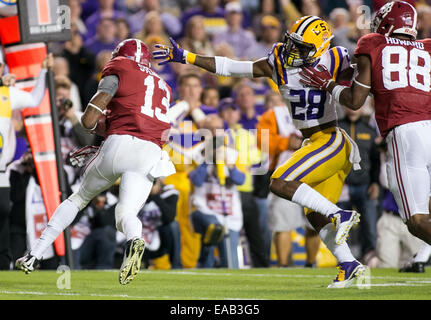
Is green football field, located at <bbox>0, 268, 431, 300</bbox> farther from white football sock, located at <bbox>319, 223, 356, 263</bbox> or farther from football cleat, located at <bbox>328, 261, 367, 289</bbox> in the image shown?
white football sock, located at <bbox>319, 223, 356, 263</bbox>

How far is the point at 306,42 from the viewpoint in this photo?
737 cm

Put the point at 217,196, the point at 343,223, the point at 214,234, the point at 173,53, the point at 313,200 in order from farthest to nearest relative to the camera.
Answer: the point at 217,196 < the point at 214,234 < the point at 173,53 < the point at 313,200 < the point at 343,223

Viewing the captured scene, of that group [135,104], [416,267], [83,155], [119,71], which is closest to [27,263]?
[83,155]

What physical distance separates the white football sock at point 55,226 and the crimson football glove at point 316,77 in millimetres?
2099

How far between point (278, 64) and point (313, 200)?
1225 mm

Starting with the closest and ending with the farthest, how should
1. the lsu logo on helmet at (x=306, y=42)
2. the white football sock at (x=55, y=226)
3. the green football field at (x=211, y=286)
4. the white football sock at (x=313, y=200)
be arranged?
1. the green football field at (x=211, y=286)
2. the white football sock at (x=313, y=200)
3. the white football sock at (x=55, y=226)
4. the lsu logo on helmet at (x=306, y=42)

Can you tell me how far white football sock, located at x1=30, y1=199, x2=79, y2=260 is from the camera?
7.16 m

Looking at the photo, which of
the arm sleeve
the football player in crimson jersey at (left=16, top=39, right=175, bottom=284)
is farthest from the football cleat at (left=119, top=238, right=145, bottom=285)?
the arm sleeve

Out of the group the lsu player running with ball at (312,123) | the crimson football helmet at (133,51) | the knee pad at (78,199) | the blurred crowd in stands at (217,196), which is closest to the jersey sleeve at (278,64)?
the lsu player running with ball at (312,123)

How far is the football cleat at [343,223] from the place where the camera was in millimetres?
6828

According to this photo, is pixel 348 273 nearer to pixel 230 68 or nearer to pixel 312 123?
pixel 312 123

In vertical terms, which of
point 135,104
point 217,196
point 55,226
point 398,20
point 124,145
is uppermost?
point 398,20

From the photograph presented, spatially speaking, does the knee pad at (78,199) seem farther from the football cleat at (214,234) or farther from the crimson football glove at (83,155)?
the football cleat at (214,234)
